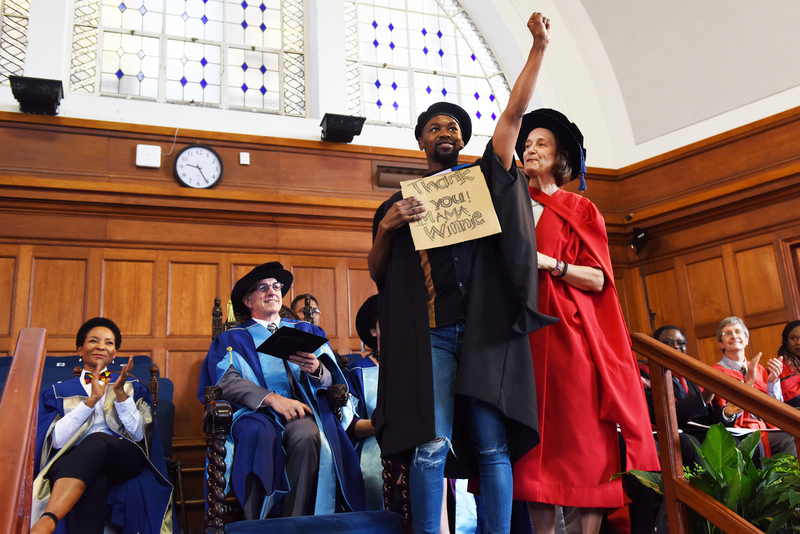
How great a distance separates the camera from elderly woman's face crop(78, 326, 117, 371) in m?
4.03

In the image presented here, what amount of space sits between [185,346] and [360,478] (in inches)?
106

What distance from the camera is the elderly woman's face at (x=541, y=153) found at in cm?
268

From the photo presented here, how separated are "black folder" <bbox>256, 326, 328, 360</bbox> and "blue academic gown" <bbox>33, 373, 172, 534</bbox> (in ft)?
3.02

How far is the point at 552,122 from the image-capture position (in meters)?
2.68

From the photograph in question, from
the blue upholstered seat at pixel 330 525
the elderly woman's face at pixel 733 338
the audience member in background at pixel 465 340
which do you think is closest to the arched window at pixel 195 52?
the elderly woman's face at pixel 733 338

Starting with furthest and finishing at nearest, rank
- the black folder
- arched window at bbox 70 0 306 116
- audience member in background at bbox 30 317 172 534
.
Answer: arched window at bbox 70 0 306 116 < audience member in background at bbox 30 317 172 534 < the black folder

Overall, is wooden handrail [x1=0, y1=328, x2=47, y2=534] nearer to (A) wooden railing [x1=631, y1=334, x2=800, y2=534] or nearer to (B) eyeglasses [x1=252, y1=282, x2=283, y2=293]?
(A) wooden railing [x1=631, y1=334, x2=800, y2=534]

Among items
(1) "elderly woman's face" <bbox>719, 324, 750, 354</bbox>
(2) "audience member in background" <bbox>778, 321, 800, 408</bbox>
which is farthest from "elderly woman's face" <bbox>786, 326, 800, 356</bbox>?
(1) "elderly woman's face" <bbox>719, 324, 750, 354</bbox>

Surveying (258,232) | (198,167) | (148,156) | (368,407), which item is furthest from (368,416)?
(148,156)

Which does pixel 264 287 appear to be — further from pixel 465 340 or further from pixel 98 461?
pixel 465 340

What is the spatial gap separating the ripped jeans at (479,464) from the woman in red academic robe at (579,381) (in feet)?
0.84

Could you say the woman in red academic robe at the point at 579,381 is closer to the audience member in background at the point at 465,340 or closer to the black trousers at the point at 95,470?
the audience member in background at the point at 465,340

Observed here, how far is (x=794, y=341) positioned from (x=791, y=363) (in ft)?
0.43

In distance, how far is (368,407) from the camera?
3859 mm
